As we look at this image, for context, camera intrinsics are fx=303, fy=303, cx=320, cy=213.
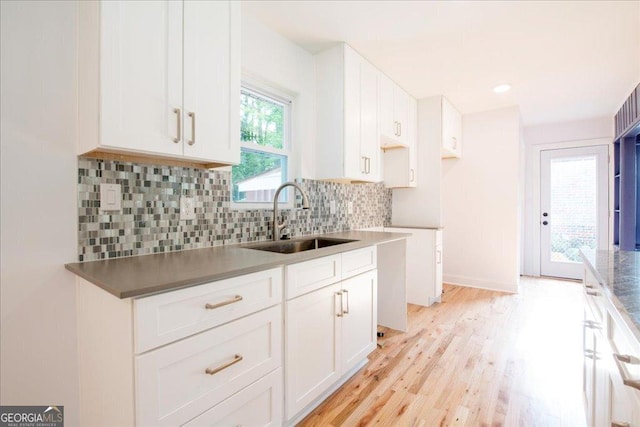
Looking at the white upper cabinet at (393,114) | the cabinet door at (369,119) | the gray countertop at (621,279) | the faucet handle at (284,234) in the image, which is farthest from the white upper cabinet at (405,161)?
the gray countertop at (621,279)

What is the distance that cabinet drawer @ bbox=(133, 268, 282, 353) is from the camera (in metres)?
0.91

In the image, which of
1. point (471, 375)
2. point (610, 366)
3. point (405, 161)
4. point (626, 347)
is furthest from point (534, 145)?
point (626, 347)

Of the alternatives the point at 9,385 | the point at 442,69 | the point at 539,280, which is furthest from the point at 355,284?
the point at 539,280

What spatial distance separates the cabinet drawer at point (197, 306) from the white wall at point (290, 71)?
1.28 meters

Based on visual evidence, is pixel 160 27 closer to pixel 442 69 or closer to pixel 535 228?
pixel 442 69

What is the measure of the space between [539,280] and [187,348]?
5185 mm

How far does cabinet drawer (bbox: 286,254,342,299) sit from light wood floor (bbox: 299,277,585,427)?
70cm

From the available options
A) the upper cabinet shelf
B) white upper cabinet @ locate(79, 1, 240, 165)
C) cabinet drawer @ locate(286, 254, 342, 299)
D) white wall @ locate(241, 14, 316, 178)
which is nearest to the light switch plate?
white upper cabinet @ locate(79, 1, 240, 165)

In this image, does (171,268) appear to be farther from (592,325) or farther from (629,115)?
(629,115)

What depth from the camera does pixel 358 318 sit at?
6.45ft

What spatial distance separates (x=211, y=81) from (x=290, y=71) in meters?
1.01

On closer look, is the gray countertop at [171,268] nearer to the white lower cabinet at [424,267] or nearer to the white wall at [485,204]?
the white lower cabinet at [424,267]

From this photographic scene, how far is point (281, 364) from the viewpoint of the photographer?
1.38 m

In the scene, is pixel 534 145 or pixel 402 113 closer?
pixel 402 113
